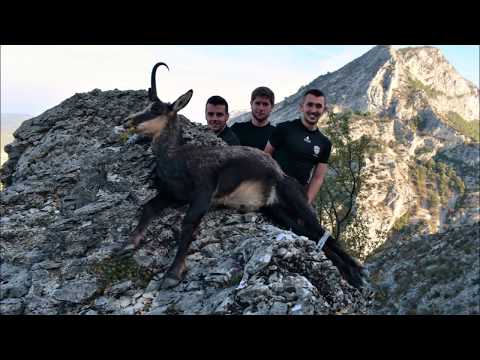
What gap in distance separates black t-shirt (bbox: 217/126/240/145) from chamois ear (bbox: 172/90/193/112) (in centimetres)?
241

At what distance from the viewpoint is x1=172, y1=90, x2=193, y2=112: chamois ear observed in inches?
254

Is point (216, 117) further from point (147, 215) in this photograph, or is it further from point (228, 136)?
point (147, 215)

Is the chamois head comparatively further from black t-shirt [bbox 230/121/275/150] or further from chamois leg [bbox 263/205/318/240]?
black t-shirt [bbox 230/121/275/150]

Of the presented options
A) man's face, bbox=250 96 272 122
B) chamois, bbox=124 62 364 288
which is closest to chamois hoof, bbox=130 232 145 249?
chamois, bbox=124 62 364 288

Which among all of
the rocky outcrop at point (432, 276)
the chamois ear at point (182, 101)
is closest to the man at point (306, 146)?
the chamois ear at point (182, 101)

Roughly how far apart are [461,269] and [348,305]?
1993cm

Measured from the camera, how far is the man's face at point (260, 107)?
8.93m

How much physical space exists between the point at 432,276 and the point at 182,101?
21437 mm

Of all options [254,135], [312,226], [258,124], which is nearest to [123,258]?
[312,226]

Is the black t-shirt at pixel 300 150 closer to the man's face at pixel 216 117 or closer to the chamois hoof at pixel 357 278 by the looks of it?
the man's face at pixel 216 117

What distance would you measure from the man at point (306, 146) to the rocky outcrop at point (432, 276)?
1174 cm

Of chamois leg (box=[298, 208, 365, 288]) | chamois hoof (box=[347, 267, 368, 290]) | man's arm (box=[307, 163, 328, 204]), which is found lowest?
chamois hoof (box=[347, 267, 368, 290])

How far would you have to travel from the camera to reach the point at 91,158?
7.65 metres

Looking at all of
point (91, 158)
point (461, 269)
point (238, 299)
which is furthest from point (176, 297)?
point (461, 269)
